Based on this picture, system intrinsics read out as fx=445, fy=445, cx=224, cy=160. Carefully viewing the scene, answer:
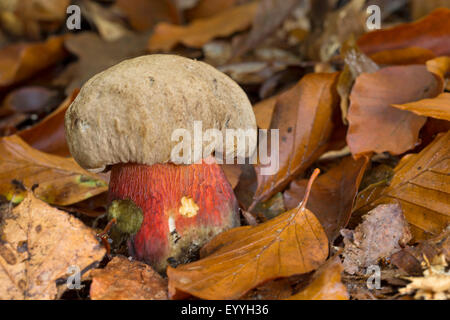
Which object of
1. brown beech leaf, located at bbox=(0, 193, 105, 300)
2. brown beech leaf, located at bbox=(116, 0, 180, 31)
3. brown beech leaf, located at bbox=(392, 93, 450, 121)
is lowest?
brown beech leaf, located at bbox=(0, 193, 105, 300)

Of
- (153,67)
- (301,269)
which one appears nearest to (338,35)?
(153,67)

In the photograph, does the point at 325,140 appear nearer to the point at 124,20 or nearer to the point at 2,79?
the point at 2,79

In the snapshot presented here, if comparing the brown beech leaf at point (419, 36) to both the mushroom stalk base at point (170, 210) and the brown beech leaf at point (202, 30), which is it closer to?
the brown beech leaf at point (202, 30)

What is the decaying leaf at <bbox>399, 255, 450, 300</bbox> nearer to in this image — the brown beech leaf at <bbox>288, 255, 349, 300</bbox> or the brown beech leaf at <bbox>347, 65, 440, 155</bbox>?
the brown beech leaf at <bbox>288, 255, 349, 300</bbox>

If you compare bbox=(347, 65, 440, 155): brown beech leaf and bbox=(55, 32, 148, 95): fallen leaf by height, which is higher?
bbox=(55, 32, 148, 95): fallen leaf

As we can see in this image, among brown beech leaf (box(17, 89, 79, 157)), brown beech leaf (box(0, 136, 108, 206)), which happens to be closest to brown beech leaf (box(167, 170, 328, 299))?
brown beech leaf (box(0, 136, 108, 206))
